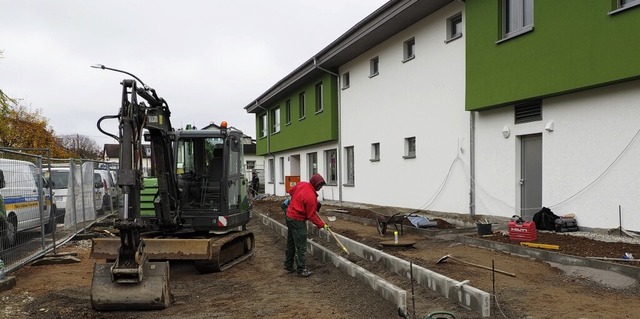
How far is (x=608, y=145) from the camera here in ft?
28.3

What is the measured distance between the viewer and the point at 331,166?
69.7 ft

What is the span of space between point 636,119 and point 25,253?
35.7 ft

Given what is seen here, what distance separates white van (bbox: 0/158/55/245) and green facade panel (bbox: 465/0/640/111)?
31.5 ft

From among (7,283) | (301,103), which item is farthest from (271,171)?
(7,283)

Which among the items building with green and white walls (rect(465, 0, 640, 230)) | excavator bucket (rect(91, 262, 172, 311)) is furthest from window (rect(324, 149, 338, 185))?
excavator bucket (rect(91, 262, 172, 311))

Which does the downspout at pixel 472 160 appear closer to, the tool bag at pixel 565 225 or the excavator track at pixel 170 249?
the tool bag at pixel 565 225

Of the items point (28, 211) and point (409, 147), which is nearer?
point (28, 211)

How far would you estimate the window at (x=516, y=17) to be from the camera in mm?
10219

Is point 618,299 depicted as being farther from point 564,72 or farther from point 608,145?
point 564,72

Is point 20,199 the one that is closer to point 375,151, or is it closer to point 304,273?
point 304,273

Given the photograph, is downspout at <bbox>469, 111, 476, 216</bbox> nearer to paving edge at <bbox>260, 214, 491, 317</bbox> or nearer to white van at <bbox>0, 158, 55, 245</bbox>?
paving edge at <bbox>260, 214, 491, 317</bbox>

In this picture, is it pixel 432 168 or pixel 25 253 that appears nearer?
pixel 25 253

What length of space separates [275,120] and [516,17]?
1989 centimetres

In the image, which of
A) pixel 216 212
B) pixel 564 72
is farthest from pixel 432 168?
pixel 216 212
